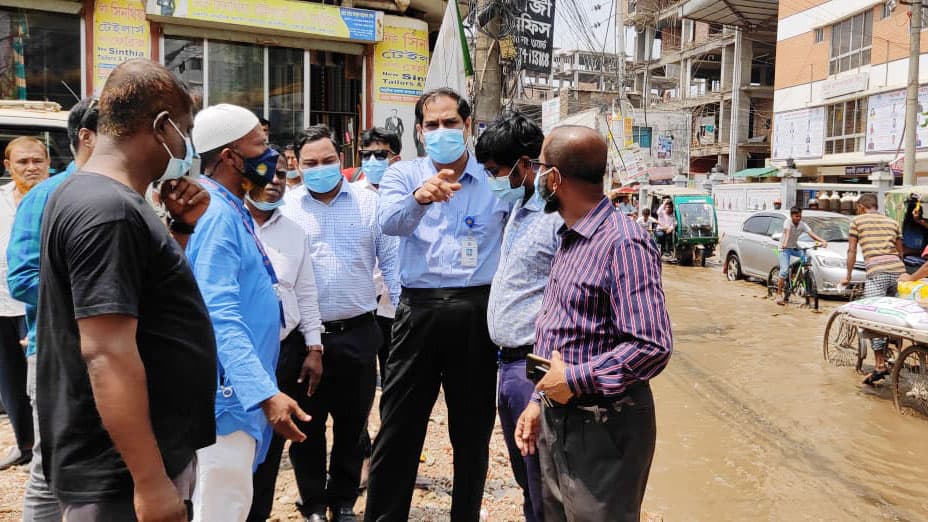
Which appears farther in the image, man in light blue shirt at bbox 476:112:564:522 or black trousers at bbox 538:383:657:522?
man in light blue shirt at bbox 476:112:564:522

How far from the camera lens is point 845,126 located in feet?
85.7

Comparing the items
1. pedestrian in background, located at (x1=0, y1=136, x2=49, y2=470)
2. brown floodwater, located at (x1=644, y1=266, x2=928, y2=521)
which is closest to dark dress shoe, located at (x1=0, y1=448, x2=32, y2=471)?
pedestrian in background, located at (x1=0, y1=136, x2=49, y2=470)

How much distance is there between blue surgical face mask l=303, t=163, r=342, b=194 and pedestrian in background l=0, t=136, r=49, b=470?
1.82 metres

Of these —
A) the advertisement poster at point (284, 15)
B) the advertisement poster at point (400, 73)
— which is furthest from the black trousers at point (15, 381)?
the advertisement poster at point (400, 73)

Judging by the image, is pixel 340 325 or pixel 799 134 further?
pixel 799 134

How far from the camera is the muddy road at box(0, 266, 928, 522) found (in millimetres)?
4367

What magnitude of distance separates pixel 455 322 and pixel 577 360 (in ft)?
3.31

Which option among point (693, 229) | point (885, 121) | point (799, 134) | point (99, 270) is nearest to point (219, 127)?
point (99, 270)

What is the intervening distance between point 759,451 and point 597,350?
4.02 meters

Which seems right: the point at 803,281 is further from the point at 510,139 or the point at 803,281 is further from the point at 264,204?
the point at 264,204

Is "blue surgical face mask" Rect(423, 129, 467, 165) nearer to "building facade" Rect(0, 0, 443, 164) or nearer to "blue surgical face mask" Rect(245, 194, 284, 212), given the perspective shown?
"blue surgical face mask" Rect(245, 194, 284, 212)

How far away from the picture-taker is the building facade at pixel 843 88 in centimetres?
2319

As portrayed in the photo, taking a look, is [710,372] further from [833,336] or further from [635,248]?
[635,248]

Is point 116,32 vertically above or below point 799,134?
below
